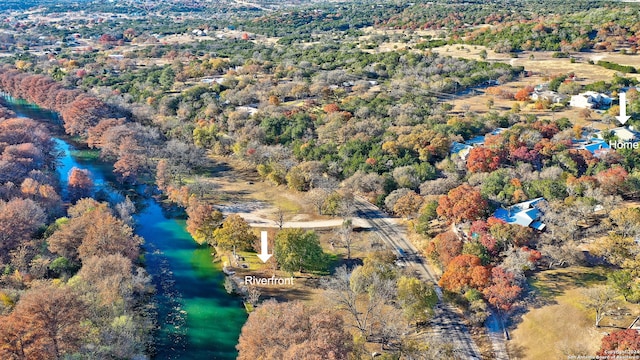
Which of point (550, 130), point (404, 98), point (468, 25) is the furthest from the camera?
point (468, 25)

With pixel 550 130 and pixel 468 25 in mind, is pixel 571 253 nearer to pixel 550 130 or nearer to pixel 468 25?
pixel 550 130

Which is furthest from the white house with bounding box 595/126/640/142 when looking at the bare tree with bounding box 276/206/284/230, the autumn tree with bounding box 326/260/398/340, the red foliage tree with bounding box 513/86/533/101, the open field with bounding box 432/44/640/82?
the bare tree with bounding box 276/206/284/230

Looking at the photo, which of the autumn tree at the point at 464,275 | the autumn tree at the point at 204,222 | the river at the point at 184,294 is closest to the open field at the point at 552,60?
the autumn tree at the point at 464,275

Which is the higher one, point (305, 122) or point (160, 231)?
point (305, 122)

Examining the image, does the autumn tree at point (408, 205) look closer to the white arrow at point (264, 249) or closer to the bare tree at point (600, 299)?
the white arrow at point (264, 249)

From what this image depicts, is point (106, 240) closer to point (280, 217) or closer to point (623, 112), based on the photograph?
point (280, 217)

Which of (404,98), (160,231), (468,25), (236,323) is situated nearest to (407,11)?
(468,25)
